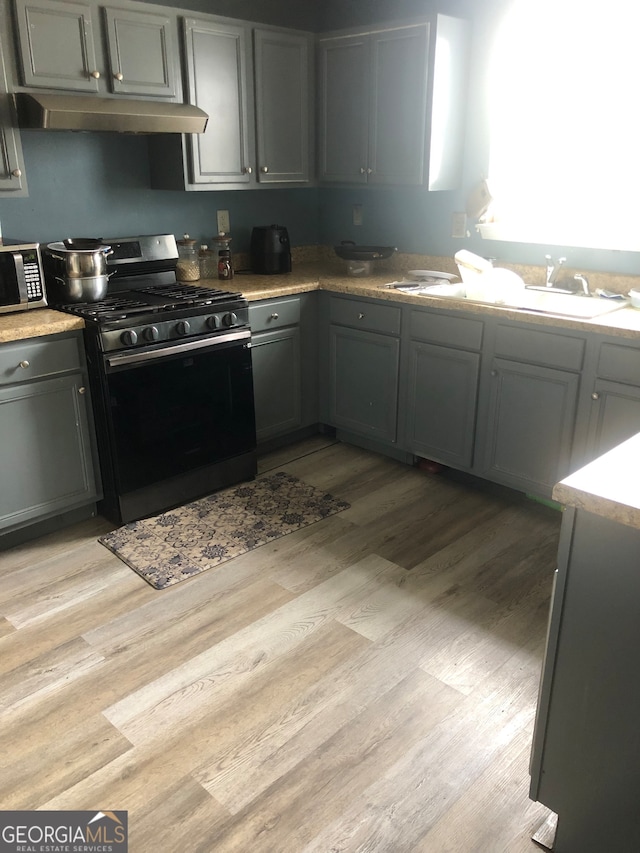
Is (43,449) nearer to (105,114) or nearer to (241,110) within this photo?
(105,114)

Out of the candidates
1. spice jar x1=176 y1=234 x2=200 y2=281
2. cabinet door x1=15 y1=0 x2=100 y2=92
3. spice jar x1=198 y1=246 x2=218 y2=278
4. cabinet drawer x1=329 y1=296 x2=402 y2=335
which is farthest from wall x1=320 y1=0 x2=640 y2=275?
cabinet door x1=15 y1=0 x2=100 y2=92

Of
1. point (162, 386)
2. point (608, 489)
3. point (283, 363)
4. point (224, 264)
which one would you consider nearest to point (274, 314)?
point (283, 363)

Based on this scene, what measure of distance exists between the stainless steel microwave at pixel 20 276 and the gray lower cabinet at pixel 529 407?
75.2 inches

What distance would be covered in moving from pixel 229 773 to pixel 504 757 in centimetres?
72

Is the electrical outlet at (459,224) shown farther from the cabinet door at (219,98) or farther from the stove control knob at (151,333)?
the stove control knob at (151,333)

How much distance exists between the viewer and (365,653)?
7.25 ft

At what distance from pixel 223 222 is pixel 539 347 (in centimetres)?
192

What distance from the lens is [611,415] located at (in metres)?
2.62

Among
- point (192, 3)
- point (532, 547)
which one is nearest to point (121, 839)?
point (532, 547)

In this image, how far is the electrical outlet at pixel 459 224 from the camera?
3588mm

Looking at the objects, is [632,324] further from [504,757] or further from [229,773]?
[229,773]

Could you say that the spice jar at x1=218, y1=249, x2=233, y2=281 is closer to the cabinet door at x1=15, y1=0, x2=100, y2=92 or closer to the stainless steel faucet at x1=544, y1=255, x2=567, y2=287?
the cabinet door at x1=15, y1=0, x2=100, y2=92

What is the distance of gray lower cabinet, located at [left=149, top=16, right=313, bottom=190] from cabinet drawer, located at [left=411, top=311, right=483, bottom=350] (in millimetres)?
1155

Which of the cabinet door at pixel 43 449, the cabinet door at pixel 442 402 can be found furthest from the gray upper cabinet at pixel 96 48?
the cabinet door at pixel 442 402
